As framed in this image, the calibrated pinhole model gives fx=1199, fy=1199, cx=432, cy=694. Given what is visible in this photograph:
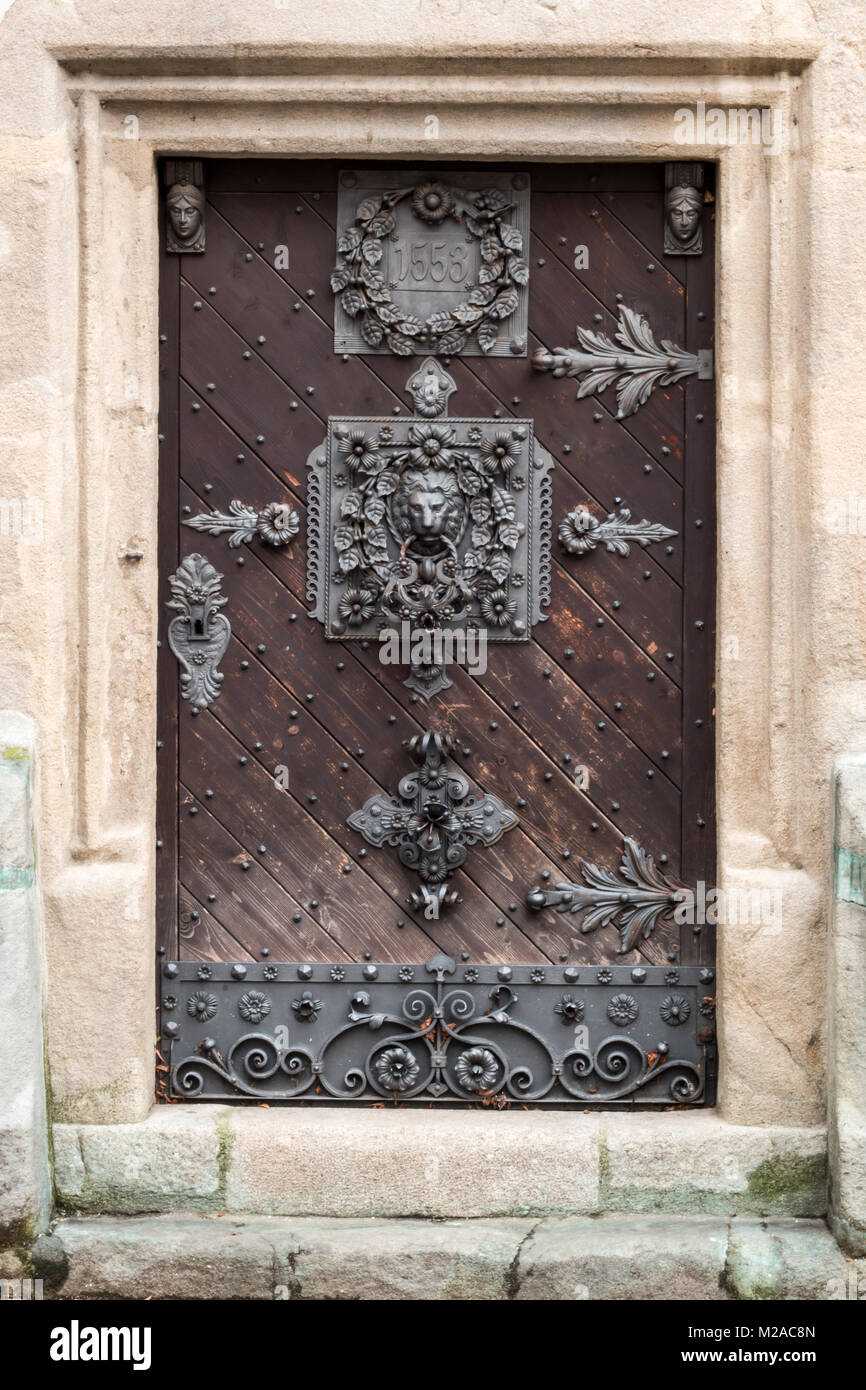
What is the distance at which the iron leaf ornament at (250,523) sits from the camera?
348 cm

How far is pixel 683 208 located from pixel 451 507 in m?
1.07

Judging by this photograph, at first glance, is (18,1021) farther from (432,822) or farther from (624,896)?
(624,896)

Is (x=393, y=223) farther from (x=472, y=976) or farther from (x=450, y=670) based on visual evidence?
(x=472, y=976)

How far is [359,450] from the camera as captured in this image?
11.4ft

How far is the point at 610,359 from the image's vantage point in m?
3.46

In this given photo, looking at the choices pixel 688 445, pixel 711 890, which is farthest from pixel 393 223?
pixel 711 890

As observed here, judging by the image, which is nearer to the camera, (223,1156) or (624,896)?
(223,1156)

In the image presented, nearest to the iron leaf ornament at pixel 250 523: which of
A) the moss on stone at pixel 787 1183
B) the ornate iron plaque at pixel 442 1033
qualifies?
the ornate iron plaque at pixel 442 1033

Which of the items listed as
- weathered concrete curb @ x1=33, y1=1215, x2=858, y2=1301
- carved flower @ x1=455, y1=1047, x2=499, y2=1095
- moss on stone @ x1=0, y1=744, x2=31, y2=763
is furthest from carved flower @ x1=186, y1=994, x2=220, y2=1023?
moss on stone @ x1=0, y1=744, x2=31, y2=763

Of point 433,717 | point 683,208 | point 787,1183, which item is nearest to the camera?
point 787,1183

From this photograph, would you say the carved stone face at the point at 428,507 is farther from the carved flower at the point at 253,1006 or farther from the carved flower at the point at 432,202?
the carved flower at the point at 253,1006

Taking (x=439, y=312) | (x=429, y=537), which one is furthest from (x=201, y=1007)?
(x=439, y=312)

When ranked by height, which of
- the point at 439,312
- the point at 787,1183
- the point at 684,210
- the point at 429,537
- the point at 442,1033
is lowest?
the point at 787,1183

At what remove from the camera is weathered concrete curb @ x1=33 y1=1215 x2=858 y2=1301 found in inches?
122
